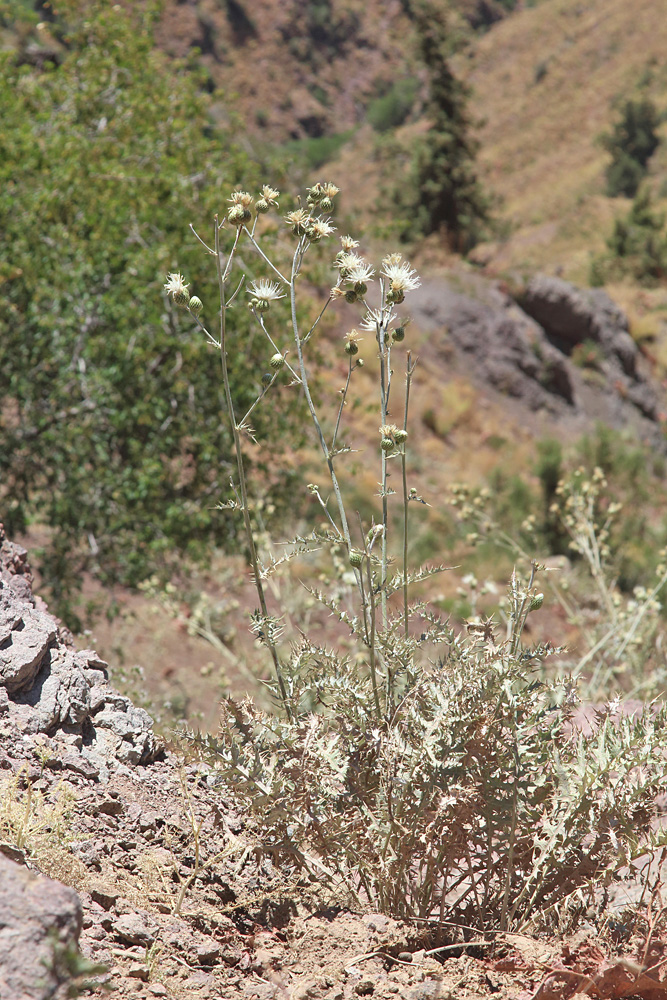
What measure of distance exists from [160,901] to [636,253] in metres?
22.9

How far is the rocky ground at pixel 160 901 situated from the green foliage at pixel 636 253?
20736mm

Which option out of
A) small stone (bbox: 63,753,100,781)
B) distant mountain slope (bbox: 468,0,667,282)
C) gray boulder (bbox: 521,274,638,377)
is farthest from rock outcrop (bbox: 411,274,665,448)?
distant mountain slope (bbox: 468,0,667,282)

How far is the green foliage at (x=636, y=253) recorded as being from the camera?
2089cm

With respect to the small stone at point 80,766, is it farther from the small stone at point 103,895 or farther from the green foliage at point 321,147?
the green foliage at point 321,147

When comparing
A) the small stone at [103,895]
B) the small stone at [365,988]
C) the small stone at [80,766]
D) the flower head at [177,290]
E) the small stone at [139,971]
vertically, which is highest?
the flower head at [177,290]

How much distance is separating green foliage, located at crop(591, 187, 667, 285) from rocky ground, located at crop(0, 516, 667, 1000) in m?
20.7

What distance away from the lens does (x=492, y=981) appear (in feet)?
5.25

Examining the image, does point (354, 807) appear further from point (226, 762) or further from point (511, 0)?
point (511, 0)

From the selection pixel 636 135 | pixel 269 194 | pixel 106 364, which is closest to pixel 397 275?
pixel 269 194

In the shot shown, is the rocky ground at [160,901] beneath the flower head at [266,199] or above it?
beneath

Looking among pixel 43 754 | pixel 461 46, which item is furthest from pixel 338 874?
pixel 461 46

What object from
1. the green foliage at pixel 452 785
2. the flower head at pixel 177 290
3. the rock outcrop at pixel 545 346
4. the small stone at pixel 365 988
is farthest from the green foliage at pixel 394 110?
the small stone at pixel 365 988

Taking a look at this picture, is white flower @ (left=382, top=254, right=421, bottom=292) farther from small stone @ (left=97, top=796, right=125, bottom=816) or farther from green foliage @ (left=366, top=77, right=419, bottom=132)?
green foliage @ (left=366, top=77, right=419, bottom=132)

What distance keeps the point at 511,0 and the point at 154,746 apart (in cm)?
9515
